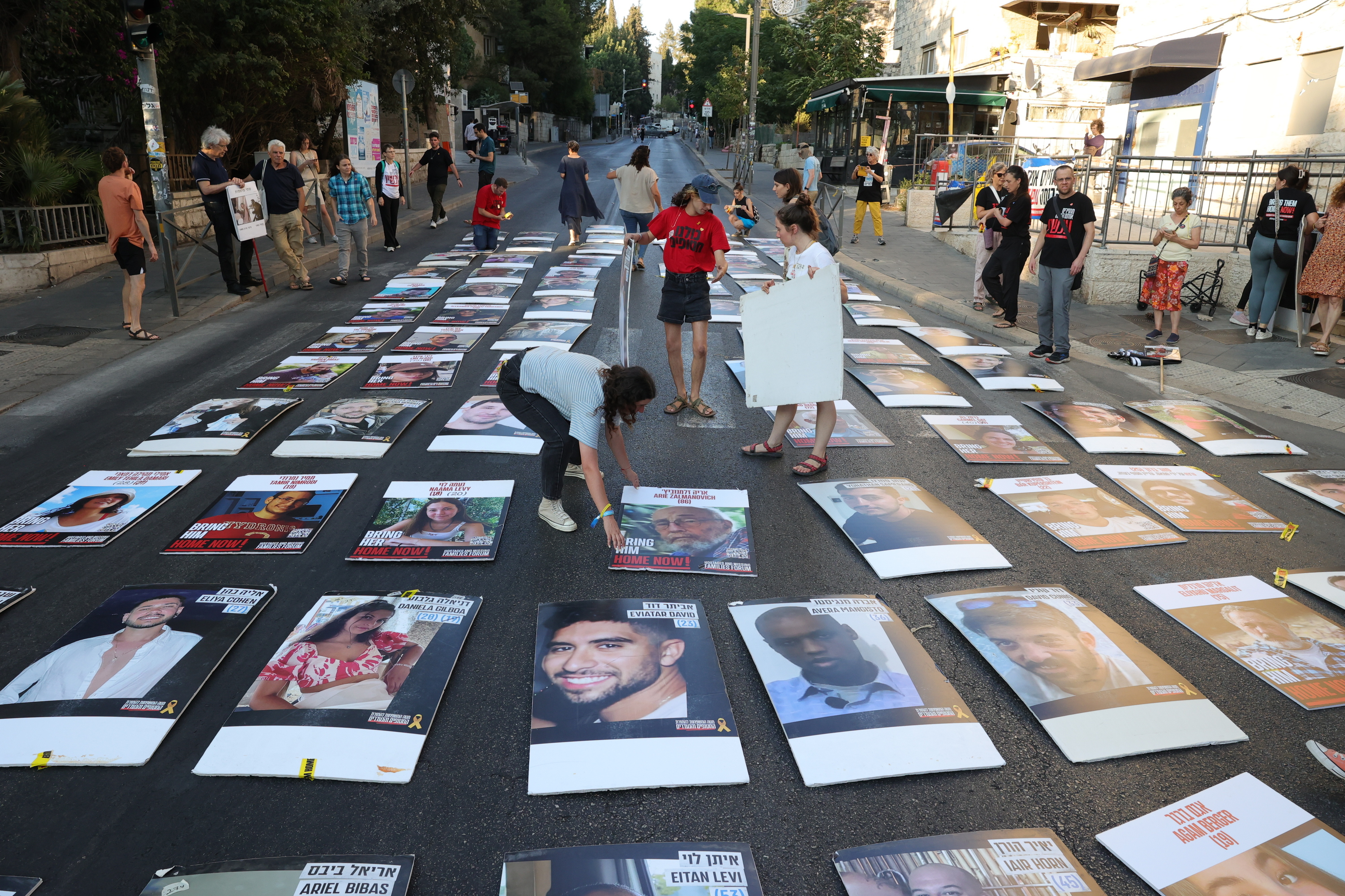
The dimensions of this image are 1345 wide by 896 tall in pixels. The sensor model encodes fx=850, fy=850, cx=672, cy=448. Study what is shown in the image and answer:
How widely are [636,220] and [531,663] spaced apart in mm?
10127

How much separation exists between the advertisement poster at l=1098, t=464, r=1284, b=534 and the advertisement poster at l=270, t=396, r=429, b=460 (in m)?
4.87

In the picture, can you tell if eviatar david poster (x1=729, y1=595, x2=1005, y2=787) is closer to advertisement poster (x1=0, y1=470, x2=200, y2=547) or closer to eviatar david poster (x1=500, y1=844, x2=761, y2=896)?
eviatar david poster (x1=500, y1=844, x2=761, y2=896)

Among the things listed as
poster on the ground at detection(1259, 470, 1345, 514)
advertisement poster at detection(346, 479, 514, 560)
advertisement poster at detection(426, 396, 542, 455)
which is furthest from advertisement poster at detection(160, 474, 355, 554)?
poster on the ground at detection(1259, 470, 1345, 514)

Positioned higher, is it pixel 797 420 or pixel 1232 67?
pixel 1232 67

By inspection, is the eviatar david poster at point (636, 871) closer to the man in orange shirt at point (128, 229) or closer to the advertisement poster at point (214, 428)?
the advertisement poster at point (214, 428)

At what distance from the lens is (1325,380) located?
783cm

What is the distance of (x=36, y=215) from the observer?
10.6 m

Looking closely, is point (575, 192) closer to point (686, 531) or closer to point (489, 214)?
point (489, 214)

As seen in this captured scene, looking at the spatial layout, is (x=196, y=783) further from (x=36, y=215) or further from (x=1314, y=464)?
(x=36, y=215)

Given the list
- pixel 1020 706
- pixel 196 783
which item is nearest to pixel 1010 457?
pixel 1020 706

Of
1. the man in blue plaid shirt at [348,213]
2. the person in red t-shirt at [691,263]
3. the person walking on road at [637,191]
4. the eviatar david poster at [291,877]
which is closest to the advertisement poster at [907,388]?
the person in red t-shirt at [691,263]

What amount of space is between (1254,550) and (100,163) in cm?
1474

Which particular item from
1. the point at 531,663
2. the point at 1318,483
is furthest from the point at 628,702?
the point at 1318,483

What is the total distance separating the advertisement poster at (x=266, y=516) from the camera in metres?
4.38
